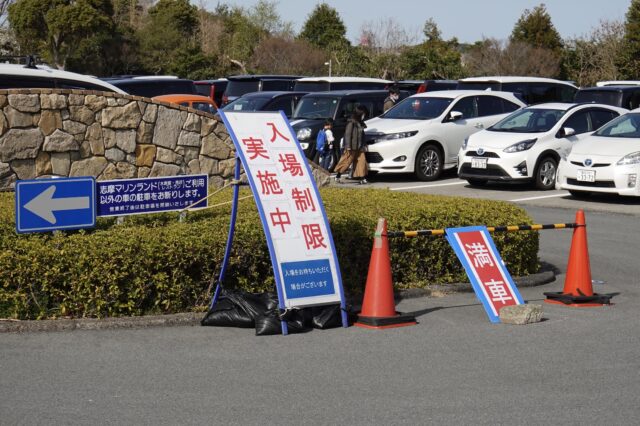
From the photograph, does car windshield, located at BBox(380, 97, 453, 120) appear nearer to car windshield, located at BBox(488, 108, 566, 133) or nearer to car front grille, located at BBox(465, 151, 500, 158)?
car windshield, located at BBox(488, 108, 566, 133)

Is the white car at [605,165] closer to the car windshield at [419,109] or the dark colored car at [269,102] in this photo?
the car windshield at [419,109]

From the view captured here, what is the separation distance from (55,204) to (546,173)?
12.1 m

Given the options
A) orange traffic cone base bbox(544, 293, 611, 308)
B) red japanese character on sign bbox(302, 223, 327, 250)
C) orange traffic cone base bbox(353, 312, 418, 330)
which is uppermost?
red japanese character on sign bbox(302, 223, 327, 250)

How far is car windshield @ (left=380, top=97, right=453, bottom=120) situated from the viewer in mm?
20797

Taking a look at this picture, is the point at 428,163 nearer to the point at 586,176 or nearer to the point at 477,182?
the point at 477,182

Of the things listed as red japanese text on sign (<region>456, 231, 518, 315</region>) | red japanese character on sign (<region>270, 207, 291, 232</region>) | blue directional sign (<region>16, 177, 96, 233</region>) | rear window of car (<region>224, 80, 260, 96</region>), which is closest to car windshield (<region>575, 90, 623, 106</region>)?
rear window of car (<region>224, 80, 260, 96</region>)

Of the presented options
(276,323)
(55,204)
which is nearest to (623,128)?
(276,323)

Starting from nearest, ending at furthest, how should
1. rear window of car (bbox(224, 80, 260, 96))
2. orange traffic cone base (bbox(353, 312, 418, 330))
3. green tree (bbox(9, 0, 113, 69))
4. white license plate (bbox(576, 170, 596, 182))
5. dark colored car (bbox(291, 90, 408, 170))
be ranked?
orange traffic cone base (bbox(353, 312, 418, 330))
white license plate (bbox(576, 170, 596, 182))
dark colored car (bbox(291, 90, 408, 170))
rear window of car (bbox(224, 80, 260, 96))
green tree (bbox(9, 0, 113, 69))

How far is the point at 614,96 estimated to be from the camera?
23.6 metres

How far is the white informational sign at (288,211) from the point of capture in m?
7.68

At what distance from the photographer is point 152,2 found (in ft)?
222

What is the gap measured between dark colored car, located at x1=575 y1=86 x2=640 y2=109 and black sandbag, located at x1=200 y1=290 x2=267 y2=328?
17456mm

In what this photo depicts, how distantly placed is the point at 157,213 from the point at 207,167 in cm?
361

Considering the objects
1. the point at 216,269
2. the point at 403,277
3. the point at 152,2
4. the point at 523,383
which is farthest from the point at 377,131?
the point at 152,2
